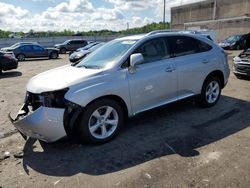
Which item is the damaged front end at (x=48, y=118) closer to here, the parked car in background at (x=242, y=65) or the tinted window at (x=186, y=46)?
the tinted window at (x=186, y=46)

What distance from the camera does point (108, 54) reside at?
512 centimetres

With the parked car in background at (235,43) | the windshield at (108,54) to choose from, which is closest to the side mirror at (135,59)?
the windshield at (108,54)

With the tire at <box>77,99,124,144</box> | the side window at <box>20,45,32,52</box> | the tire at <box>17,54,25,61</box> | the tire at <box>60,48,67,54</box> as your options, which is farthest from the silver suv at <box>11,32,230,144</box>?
the tire at <box>60,48,67,54</box>

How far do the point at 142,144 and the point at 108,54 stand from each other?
6.05 feet

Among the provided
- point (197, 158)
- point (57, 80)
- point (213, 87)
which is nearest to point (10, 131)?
point (57, 80)

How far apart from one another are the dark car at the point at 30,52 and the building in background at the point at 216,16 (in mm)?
22097

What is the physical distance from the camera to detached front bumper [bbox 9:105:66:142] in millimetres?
3965

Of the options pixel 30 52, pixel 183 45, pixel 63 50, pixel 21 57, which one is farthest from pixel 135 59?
pixel 63 50

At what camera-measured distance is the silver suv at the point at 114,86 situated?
4039 mm

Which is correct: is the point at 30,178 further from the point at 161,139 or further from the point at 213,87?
the point at 213,87

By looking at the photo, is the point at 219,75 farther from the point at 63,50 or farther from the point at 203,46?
the point at 63,50

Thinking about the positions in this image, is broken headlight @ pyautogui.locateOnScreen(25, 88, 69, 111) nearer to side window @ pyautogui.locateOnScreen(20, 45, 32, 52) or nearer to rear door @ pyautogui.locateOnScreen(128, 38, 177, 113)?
rear door @ pyautogui.locateOnScreen(128, 38, 177, 113)

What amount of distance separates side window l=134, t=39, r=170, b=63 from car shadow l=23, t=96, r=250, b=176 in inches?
51.9

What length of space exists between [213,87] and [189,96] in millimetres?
941
